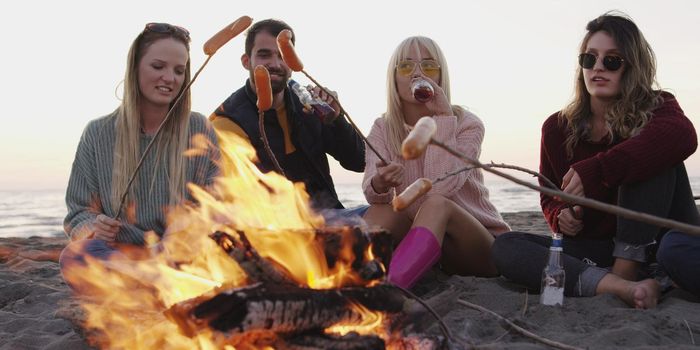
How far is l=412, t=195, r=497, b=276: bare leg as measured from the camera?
341 centimetres

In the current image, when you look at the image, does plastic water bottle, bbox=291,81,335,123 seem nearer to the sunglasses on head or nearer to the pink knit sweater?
the pink knit sweater

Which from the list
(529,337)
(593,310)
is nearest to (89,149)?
(529,337)

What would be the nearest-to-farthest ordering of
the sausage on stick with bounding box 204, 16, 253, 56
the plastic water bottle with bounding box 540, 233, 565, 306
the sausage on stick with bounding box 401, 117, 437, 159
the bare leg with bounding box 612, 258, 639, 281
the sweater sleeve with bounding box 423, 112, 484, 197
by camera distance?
the sausage on stick with bounding box 401, 117, 437, 159 < the sausage on stick with bounding box 204, 16, 253, 56 < the plastic water bottle with bounding box 540, 233, 565, 306 < the bare leg with bounding box 612, 258, 639, 281 < the sweater sleeve with bounding box 423, 112, 484, 197

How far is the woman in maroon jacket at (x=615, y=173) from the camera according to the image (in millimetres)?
3225

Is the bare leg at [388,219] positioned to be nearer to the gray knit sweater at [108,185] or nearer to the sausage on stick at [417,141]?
the gray knit sweater at [108,185]

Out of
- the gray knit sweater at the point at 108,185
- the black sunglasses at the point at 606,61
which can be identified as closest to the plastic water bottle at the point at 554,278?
the black sunglasses at the point at 606,61

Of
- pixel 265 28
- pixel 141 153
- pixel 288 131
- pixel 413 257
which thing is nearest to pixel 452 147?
pixel 413 257

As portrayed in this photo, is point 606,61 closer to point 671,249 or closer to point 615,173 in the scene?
point 615,173

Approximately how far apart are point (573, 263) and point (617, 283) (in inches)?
9.8

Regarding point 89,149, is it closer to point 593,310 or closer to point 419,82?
point 419,82

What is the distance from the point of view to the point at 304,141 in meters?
Result: 4.45

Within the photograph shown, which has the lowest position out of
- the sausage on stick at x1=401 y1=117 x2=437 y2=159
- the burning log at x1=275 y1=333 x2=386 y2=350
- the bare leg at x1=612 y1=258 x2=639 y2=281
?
the bare leg at x1=612 y1=258 x2=639 y2=281

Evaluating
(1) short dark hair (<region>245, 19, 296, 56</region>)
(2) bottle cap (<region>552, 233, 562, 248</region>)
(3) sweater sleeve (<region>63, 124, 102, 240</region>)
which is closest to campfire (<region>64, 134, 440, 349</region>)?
(3) sweater sleeve (<region>63, 124, 102, 240</region>)

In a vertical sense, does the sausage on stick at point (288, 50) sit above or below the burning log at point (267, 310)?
above
